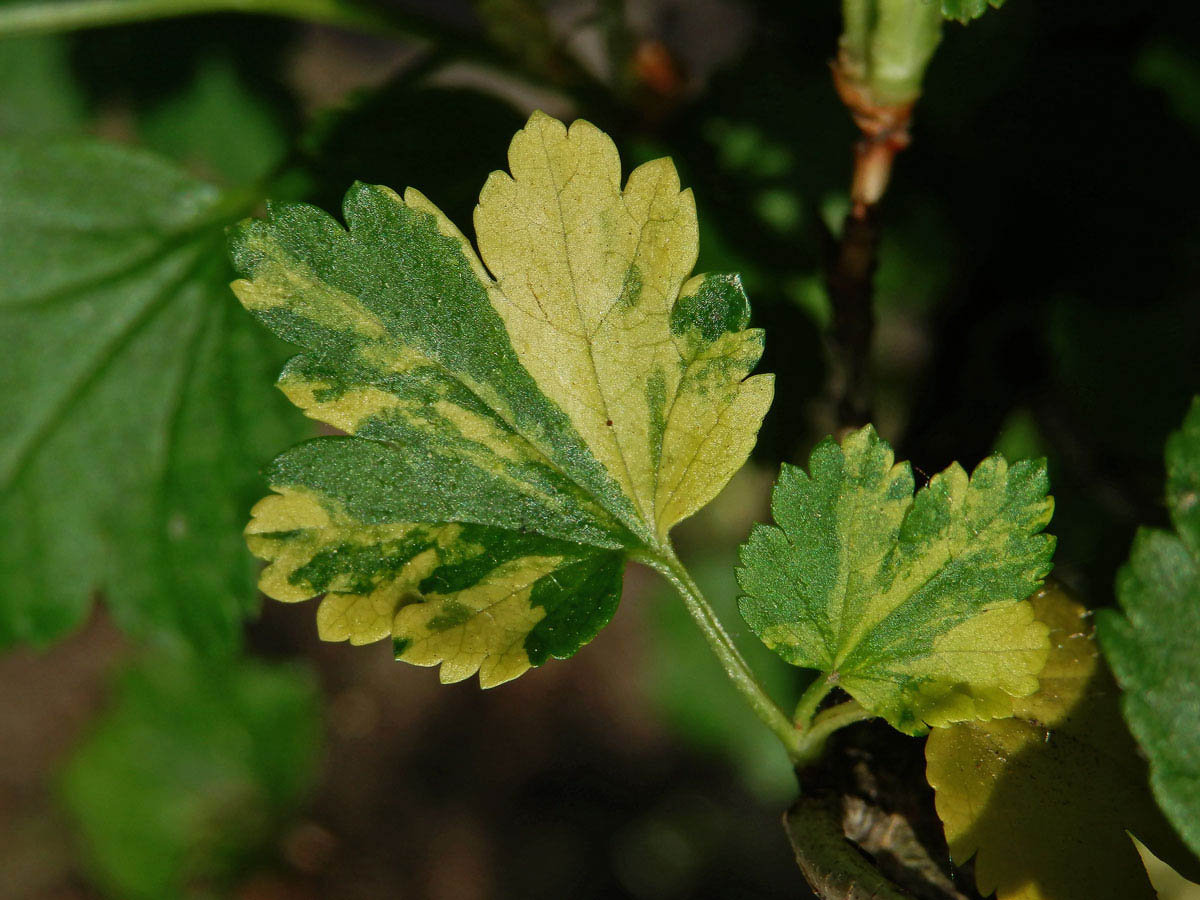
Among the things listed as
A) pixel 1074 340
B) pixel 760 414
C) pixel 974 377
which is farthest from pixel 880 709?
pixel 1074 340

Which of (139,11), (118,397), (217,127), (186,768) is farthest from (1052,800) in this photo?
(186,768)

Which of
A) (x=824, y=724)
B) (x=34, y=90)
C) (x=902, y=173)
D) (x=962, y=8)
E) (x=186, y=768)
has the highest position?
(x=962, y=8)

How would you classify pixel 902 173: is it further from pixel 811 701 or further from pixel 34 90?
pixel 34 90

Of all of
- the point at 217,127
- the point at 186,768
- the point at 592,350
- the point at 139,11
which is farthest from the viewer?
the point at 186,768

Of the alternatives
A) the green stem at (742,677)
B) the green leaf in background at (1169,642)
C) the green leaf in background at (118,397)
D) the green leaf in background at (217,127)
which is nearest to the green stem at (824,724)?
the green stem at (742,677)

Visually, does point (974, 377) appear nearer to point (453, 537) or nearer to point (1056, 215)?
point (1056, 215)

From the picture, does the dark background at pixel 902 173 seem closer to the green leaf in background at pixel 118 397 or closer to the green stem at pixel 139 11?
the green stem at pixel 139 11
